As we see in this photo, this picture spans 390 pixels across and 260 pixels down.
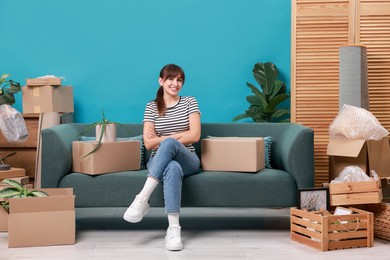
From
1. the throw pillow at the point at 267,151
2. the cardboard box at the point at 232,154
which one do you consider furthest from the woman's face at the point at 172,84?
the throw pillow at the point at 267,151

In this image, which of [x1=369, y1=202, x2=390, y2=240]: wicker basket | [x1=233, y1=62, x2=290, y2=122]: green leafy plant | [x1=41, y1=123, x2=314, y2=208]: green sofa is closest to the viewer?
[x1=369, y1=202, x2=390, y2=240]: wicker basket

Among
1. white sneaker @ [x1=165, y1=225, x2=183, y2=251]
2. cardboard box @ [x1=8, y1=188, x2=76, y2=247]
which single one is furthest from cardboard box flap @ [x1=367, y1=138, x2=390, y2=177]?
cardboard box @ [x1=8, y1=188, x2=76, y2=247]

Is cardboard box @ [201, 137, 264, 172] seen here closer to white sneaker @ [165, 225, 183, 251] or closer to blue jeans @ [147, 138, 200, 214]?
blue jeans @ [147, 138, 200, 214]

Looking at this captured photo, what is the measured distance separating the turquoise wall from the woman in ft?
4.07

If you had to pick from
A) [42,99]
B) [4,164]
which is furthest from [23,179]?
[42,99]

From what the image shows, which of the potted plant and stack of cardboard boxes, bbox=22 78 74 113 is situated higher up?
stack of cardboard boxes, bbox=22 78 74 113

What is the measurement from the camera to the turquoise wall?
210 inches

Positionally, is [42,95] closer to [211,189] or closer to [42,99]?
[42,99]

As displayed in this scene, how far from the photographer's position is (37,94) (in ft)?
16.1

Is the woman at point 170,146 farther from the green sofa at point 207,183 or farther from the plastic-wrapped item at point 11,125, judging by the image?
the plastic-wrapped item at point 11,125

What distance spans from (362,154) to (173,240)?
140 centimetres

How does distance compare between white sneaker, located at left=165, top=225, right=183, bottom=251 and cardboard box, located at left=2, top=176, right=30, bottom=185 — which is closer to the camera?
white sneaker, located at left=165, top=225, right=183, bottom=251

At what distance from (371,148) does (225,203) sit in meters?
1.03

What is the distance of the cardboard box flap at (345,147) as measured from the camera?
4.09m
